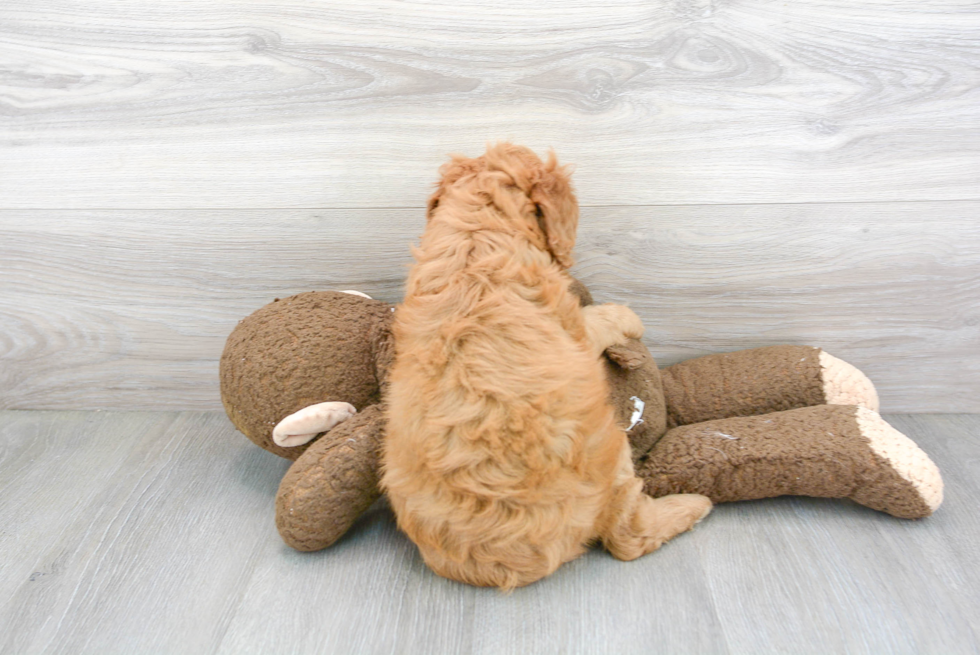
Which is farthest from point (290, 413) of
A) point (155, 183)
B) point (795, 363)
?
point (795, 363)

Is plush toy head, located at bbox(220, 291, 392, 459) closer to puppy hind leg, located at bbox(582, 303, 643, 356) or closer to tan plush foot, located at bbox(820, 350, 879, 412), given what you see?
puppy hind leg, located at bbox(582, 303, 643, 356)

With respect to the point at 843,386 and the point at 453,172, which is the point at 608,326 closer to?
the point at 453,172

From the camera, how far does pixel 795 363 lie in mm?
A: 1449

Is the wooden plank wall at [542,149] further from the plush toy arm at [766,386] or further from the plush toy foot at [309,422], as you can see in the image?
the plush toy foot at [309,422]

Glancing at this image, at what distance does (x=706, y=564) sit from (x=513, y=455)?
45 cm

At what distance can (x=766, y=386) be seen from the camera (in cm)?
143

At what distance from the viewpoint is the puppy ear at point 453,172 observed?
3.82ft

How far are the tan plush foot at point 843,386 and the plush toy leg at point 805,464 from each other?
9 cm

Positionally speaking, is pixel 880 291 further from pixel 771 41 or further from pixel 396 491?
pixel 396 491

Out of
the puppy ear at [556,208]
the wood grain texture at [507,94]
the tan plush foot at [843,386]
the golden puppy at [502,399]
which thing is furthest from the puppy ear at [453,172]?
the tan plush foot at [843,386]

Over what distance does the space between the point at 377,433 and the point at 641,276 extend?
707 millimetres

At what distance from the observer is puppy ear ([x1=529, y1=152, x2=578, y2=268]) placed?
3.75 feet

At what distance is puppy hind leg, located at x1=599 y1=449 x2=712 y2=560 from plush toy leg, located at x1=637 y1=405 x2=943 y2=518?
0.21 ft

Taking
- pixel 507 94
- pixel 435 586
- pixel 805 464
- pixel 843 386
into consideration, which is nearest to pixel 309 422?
pixel 435 586
